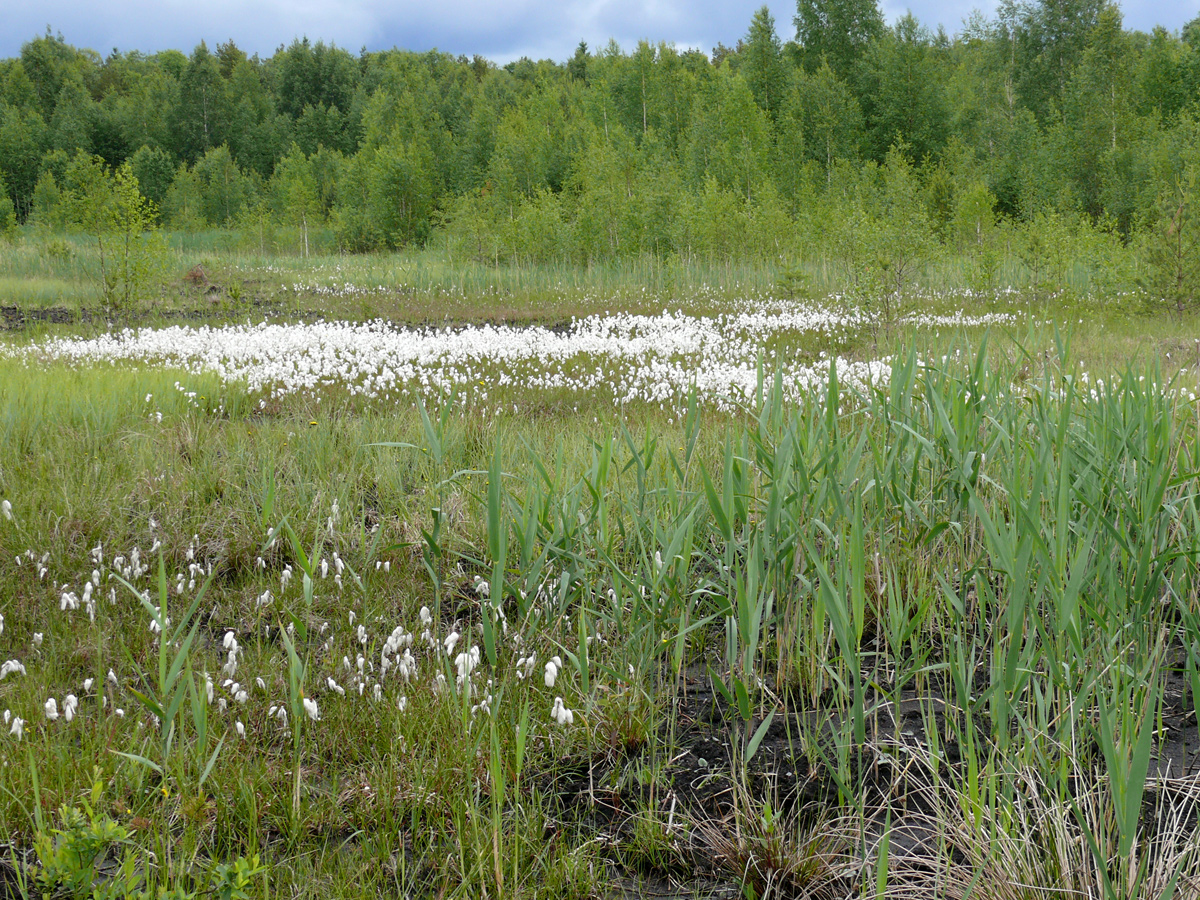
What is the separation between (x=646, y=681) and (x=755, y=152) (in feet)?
146

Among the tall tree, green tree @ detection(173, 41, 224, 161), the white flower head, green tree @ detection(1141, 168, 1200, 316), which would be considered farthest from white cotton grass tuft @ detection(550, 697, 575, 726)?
green tree @ detection(173, 41, 224, 161)

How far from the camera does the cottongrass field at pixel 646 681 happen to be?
1897mm

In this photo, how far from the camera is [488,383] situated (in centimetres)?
854

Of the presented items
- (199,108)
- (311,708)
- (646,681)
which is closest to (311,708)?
(311,708)

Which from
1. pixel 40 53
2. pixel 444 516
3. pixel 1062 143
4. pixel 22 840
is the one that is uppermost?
pixel 40 53

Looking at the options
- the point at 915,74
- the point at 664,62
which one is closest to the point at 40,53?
the point at 664,62

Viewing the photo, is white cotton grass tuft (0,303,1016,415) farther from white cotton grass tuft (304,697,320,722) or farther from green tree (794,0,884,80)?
green tree (794,0,884,80)

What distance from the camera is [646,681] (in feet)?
8.92

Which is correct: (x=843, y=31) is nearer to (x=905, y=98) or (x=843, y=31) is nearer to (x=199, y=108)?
(x=905, y=98)

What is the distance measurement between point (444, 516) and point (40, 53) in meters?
122

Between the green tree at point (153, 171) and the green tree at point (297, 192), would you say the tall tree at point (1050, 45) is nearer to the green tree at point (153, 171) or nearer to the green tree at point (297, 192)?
the green tree at point (297, 192)

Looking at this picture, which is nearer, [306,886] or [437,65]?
[306,886]

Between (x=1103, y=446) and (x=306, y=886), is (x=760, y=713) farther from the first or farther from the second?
(x=1103, y=446)

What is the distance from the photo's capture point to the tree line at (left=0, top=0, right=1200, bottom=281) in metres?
26.3
